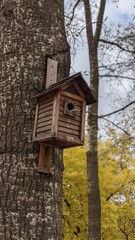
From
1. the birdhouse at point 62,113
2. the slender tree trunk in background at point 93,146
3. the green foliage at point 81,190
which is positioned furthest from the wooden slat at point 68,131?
the green foliage at point 81,190

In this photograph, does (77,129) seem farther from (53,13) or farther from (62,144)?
(53,13)

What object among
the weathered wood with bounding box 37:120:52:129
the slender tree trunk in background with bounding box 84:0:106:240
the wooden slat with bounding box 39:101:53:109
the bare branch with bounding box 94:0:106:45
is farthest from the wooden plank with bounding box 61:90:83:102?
the bare branch with bounding box 94:0:106:45

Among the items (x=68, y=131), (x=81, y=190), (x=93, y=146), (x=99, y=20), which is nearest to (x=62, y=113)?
(x=68, y=131)

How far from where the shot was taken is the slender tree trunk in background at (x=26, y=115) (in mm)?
1986

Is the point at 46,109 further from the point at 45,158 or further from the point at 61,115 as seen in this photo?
the point at 45,158

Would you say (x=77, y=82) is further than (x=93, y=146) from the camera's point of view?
No

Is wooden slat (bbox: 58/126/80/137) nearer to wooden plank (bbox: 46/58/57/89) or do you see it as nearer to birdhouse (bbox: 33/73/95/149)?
birdhouse (bbox: 33/73/95/149)

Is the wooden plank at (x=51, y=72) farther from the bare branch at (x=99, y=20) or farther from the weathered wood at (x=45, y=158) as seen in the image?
the bare branch at (x=99, y=20)

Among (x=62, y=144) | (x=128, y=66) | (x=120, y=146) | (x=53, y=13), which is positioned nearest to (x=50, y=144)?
(x=62, y=144)

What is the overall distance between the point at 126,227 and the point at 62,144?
2202 cm

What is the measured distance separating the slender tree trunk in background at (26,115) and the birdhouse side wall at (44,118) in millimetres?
48

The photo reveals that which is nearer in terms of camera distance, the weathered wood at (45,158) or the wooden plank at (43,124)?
the weathered wood at (45,158)

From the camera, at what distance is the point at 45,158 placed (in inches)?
83.7

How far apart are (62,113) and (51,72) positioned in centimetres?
29
